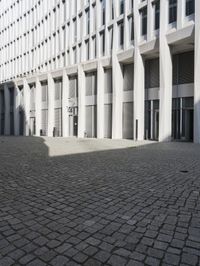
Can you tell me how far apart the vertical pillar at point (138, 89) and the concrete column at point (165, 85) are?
289 centimetres

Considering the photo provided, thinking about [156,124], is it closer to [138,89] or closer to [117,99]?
[138,89]

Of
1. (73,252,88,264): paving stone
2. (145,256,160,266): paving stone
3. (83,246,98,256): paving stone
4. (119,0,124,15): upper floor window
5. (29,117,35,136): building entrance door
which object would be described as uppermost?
(119,0,124,15): upper floor window

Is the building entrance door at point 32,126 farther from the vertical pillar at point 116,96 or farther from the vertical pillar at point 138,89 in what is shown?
the vertical pillar at point 138,89

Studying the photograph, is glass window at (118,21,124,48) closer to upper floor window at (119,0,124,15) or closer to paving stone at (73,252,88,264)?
upper floor window at (119,0,124,15)

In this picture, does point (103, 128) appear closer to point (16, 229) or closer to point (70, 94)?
point (70, 94)

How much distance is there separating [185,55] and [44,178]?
19217mm

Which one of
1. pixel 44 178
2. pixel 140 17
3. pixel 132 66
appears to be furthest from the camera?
pixel 132 66

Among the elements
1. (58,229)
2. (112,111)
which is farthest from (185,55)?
(58,229)

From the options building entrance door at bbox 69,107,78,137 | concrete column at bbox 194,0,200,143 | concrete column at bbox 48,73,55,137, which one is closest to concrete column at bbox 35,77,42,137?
concrete column at bbox 48,73,55,137

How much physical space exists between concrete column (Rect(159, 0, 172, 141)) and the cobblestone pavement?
49.3ft

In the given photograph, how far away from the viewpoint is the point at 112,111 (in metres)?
27.9

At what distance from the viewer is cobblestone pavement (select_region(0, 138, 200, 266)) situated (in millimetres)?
3018

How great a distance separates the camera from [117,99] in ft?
90.1

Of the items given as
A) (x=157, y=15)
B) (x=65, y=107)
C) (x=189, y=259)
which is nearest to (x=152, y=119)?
(x=157, y=15)
